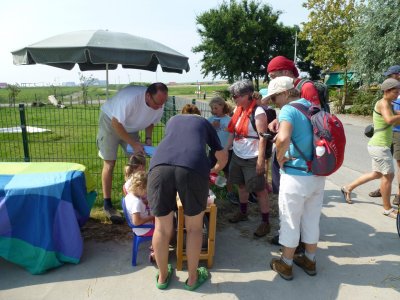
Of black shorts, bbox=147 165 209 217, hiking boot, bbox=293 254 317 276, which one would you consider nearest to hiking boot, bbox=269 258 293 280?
hiking boot, bbox=293 254 317 276

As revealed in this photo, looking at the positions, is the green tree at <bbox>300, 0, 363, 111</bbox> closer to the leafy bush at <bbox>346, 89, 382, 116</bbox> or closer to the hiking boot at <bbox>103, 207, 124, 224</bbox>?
the leafy bush at <bbox>346, 89, 382, 116</bbox>

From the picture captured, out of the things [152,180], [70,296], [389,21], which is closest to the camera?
[152,180]

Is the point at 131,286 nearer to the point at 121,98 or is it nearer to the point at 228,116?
the point at 121,98

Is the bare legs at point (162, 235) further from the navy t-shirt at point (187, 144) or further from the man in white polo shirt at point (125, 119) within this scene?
the man in white polo shirt at point (125, 119)

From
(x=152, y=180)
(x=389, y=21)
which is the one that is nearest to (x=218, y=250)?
(x=152, y=180)

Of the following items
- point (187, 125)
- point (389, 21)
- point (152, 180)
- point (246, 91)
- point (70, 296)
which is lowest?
point (70, 296)

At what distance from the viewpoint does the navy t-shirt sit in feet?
8.70

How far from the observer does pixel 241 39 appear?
32.0 meters

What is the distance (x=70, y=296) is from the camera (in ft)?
9.50

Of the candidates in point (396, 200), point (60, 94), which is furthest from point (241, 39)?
point (396, 200)

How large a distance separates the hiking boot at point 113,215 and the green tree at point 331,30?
1721 centimetres

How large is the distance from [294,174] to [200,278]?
1.23 meters

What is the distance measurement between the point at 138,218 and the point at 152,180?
733 mm

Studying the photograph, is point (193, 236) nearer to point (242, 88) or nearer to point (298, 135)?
point (298, 135)
